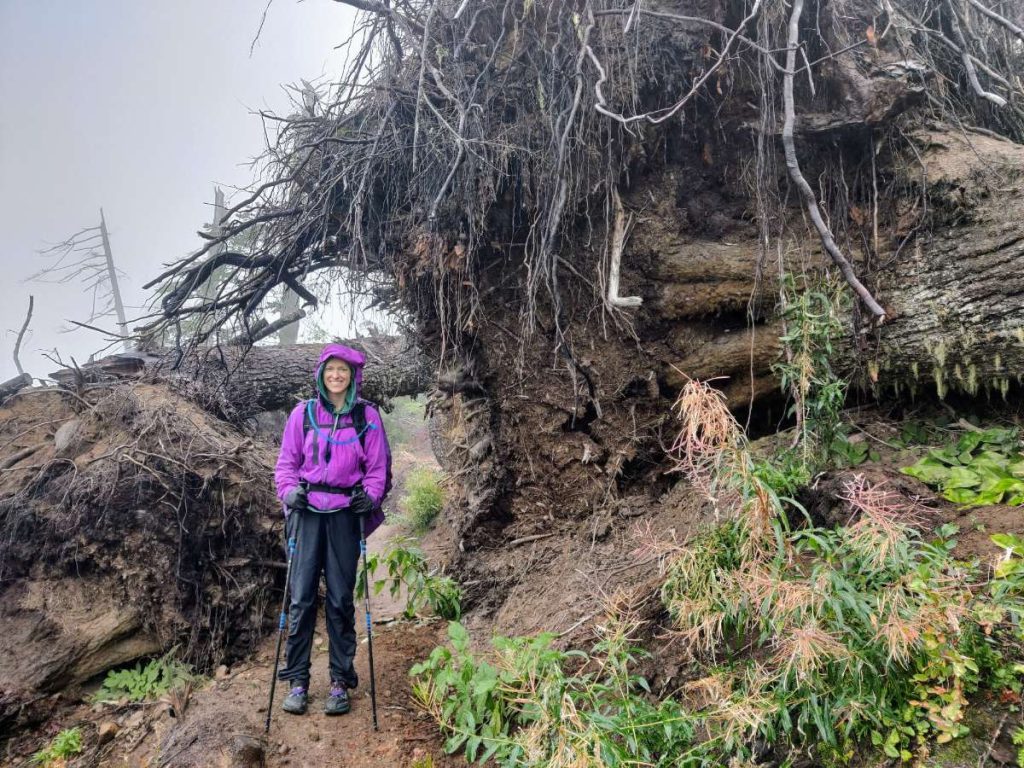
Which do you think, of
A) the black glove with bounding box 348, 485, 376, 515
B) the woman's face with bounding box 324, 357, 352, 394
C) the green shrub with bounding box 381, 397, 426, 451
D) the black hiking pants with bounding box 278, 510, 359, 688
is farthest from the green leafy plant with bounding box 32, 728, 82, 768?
the green shrub with bounding box 381, 397, 426, 451

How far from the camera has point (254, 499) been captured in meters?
6.14

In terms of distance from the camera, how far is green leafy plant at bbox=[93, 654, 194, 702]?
5.04 m

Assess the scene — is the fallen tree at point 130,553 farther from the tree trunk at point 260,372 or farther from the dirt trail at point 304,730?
the tree trunk at point 260,372

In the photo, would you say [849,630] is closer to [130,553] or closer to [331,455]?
[331,455]

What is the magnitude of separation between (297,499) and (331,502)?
9.1 inches

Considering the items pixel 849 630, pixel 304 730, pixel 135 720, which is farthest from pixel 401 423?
pixel 849 630

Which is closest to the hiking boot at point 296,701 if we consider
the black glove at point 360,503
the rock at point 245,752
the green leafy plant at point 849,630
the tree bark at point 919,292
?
the rock at point 245,752

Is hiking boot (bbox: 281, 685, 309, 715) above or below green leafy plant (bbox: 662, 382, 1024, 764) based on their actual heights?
below

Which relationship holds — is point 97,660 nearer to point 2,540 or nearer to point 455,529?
point 2,540

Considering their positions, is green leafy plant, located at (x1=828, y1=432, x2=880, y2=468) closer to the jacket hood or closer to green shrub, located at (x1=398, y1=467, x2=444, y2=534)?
the jacket hood

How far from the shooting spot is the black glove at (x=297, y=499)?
4.29 meters

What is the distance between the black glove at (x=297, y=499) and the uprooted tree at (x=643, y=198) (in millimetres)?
1661

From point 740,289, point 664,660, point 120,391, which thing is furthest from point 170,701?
point 740,289

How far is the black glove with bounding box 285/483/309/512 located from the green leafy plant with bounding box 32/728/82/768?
7.77 feet
